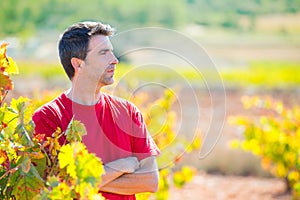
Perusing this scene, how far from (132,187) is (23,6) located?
1674 centimetres

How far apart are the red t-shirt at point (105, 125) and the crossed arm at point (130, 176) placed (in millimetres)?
32

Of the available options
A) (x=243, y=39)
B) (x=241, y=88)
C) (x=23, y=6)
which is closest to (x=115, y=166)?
(x=23, y=6)

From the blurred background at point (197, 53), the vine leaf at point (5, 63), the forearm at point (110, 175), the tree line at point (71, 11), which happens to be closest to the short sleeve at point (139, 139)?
the forearm at point (110, 175)

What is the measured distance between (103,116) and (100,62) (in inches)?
8.2

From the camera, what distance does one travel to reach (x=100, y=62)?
10.3 feet

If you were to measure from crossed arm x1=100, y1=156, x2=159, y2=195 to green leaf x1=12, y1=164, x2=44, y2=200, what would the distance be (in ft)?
2.09

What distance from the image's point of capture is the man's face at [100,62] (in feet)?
10.3

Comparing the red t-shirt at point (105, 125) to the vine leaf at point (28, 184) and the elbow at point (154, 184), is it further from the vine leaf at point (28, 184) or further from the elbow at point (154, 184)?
the vine leaf at point (28, 184)

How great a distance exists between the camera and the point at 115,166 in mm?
3141

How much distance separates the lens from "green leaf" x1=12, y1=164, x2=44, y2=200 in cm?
246

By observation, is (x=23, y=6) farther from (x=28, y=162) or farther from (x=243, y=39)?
(x=243, y=39)

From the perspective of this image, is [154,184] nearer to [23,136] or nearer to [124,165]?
[124,165]

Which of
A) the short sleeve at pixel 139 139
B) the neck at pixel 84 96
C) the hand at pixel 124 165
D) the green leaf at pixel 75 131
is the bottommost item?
the hand at pixel 124 165

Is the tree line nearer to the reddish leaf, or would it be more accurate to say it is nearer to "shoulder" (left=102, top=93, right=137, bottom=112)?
"shoulder" (left=102, top=93, right=137, bottom=112)
